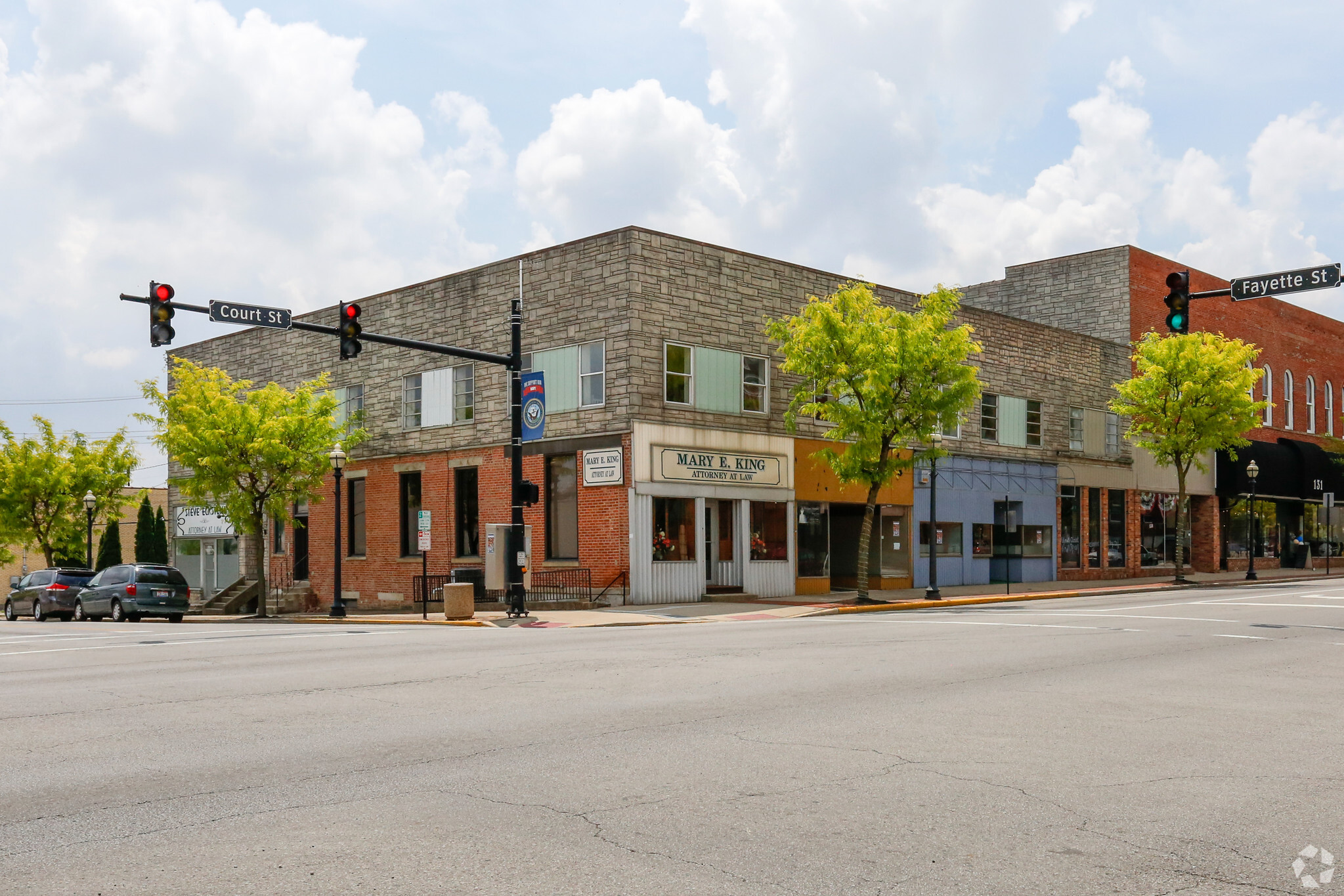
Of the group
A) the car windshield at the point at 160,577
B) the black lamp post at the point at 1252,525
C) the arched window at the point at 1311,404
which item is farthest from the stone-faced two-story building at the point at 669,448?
the arched window at the point at 1311,404

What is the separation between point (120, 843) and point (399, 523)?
30.9m

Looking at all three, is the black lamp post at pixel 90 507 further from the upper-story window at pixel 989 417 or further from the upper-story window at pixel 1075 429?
the upper-story window at pixel 1075 429

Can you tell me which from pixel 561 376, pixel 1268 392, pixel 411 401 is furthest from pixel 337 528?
pixel 1268 392

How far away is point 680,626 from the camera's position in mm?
23672

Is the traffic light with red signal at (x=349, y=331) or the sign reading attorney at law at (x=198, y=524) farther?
the sign reading attorney at law at (x=198, y=524)

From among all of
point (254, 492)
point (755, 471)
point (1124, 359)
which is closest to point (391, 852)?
point (755, 471)

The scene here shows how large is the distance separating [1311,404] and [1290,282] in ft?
152

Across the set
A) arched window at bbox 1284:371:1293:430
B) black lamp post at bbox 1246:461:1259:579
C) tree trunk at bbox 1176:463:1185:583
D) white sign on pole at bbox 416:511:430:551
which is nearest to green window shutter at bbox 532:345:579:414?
white sign on pole at bbox 416:511:430:551

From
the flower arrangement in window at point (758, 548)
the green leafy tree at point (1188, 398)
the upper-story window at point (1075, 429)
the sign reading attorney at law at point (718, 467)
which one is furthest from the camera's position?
the upper-story window at point (1075, 429)

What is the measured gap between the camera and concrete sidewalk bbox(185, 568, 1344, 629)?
24734 millimetres

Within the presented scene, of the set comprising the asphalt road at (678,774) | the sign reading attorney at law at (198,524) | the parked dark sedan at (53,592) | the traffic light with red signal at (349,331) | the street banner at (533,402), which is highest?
the traffic light with red signal at (349,331)

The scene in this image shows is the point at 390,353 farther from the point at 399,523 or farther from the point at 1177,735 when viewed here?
the point at 1177,735

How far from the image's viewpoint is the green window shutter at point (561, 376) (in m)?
30.6

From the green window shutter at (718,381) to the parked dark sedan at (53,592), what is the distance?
18.9 meters
